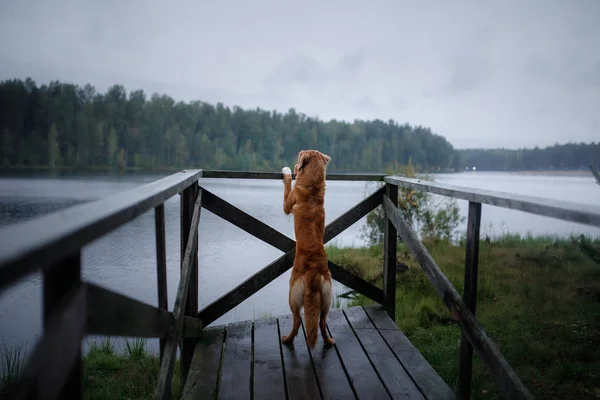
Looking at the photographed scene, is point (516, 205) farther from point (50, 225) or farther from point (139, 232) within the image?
point (139, 232)

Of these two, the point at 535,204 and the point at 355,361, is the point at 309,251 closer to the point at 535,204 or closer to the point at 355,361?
the point at 355,361

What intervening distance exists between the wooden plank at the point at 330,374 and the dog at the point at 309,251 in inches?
5.1

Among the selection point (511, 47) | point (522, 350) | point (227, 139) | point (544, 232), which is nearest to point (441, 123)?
point (511, 47)

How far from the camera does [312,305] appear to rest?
108 inches

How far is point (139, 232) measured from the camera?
39.8ft

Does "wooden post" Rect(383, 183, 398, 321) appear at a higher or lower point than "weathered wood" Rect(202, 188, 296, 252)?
lower

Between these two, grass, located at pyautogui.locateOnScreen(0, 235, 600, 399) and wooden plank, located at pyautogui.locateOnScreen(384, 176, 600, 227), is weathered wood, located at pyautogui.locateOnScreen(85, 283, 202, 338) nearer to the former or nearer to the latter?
wooden plank, located at pyautogui.locateOnScreen(384, 176, 600, 227)

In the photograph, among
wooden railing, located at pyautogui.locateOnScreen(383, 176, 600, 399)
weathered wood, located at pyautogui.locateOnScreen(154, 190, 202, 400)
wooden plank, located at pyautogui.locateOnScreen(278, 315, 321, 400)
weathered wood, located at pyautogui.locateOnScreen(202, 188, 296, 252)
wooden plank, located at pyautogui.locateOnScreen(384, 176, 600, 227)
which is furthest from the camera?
weathered wood, located at pyautogui.locateOnScreen(202, 188, 296, 252)

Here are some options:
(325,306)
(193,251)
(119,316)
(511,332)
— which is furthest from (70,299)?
(511,332)

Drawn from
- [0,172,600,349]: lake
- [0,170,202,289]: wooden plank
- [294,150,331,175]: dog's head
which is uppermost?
[294,150,331,175]: dog's head

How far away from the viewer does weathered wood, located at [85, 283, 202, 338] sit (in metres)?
0.93

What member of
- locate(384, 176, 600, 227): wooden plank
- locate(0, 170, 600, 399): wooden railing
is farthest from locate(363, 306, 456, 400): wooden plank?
locate(384, 176, 600, 227): wooden plank

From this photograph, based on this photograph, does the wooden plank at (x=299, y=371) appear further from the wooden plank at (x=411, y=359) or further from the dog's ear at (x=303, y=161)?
the dog's ear at (x=303, y=161)

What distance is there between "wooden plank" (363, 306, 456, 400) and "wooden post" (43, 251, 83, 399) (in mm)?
2135
